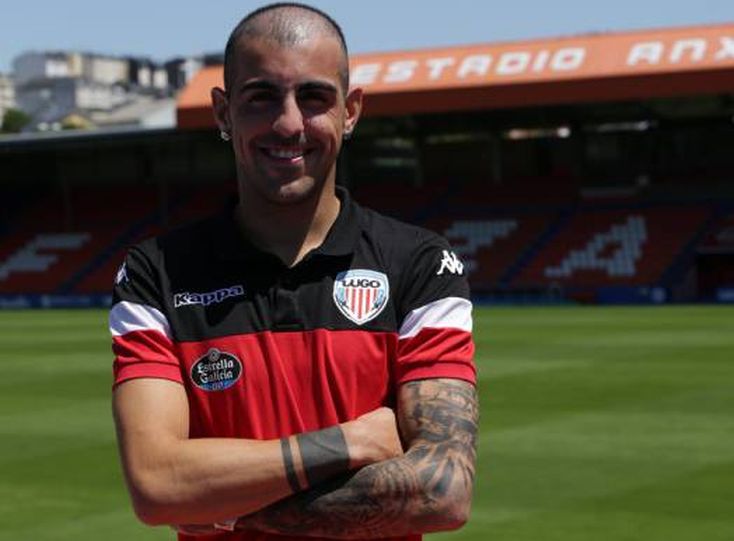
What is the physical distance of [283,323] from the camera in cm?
339

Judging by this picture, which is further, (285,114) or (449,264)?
(449,264)

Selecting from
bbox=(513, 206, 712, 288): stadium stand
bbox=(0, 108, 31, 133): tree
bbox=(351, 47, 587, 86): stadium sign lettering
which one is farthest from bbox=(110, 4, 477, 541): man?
bbox=(0, 108, 31, 133): tree

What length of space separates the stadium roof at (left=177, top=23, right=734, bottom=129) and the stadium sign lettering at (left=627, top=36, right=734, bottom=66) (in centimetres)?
3

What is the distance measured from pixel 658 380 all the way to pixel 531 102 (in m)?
26.4

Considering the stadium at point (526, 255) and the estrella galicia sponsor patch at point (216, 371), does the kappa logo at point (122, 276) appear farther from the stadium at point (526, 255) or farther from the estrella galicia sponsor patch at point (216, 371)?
the stadium at point (526, 255)

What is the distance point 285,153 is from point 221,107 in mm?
260

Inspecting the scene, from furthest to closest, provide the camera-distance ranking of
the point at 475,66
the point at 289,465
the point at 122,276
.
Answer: the point at 475,66 → the point at 122,276 → the point at 289,465

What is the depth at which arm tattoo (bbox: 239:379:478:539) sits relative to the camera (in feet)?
11.0

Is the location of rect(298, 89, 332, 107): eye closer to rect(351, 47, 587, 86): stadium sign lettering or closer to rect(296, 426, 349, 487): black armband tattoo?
rect(296, 426, 349, 487): black armband tattoo

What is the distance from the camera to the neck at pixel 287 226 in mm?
3463

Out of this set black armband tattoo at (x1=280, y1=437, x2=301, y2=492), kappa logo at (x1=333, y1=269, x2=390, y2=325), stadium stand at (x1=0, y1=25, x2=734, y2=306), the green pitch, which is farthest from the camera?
stadium stand at (x1=0, y1=25, x2=734, y2=306)

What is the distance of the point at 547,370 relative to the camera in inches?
763

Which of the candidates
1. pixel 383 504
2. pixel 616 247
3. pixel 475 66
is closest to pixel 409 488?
pixel 383 504

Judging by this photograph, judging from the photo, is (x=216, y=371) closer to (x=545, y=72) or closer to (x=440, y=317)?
(x=440, y=317)
